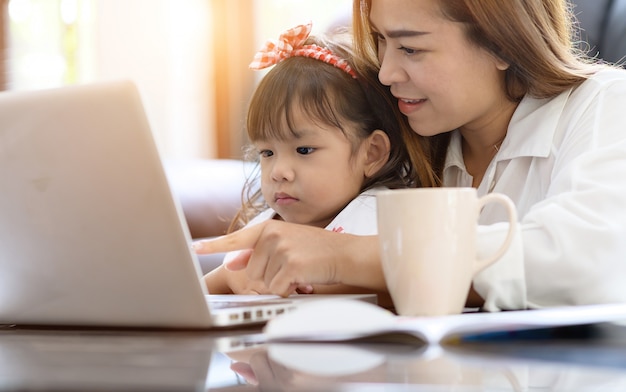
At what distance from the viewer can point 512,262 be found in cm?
81

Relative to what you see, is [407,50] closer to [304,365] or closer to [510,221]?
[510,221]

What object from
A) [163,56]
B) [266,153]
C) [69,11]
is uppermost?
[69,11]

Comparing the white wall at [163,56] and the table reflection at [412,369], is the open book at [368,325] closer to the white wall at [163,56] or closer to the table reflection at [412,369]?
the table reflection at [412,369]

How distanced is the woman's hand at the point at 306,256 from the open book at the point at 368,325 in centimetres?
24

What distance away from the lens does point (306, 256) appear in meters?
0.85

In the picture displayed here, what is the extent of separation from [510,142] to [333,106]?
288 mm

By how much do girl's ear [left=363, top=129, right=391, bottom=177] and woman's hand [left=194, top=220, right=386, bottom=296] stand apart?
19.5 inches

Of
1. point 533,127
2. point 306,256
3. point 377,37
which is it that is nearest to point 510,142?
point 533,127

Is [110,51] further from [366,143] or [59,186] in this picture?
[59,186]

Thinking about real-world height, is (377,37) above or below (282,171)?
above

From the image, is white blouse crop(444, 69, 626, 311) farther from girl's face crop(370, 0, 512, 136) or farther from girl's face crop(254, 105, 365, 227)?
girl's face crop(254, 105, 365, 227)

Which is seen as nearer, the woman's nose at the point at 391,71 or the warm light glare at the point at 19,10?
the woman's nose at the point at 391,71

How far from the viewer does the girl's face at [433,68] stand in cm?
117

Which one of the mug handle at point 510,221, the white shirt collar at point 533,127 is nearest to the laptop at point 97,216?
the mug handle at point 510,221
